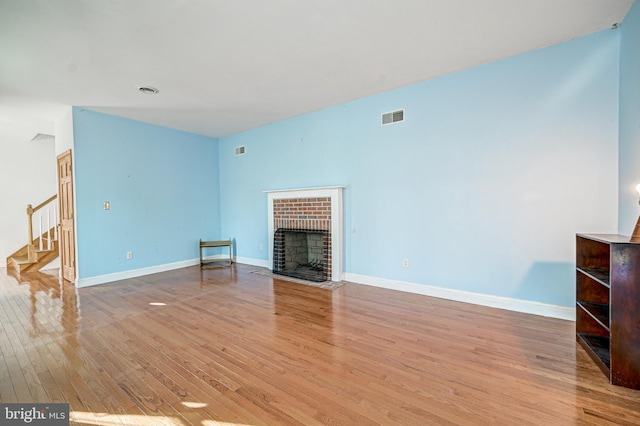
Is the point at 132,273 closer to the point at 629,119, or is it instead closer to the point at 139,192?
the point at 139,192

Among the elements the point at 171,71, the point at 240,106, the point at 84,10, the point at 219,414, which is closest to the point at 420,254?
the point at 219,414

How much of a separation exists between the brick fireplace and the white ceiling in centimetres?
155

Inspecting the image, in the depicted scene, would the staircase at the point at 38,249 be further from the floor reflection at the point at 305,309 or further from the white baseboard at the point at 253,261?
the floor reflection at the point at 305,309

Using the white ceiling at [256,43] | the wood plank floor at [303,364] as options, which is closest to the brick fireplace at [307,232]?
the wood plank floor at [303,364]

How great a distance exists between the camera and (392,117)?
12.3ft

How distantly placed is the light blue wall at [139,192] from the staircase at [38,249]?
7.17 ft

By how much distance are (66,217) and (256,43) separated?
428cm

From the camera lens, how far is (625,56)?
236cm

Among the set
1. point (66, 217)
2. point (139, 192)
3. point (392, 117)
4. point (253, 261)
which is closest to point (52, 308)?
point (66, 217)

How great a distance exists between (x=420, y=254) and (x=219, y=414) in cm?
280

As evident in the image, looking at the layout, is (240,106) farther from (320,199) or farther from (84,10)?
(84,10)

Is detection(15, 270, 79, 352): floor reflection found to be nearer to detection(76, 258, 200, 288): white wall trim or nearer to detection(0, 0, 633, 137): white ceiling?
detection(76, 258, 200, 288): white wall trim

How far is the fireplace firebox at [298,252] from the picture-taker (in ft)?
15.5

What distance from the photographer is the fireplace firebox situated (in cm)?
473
